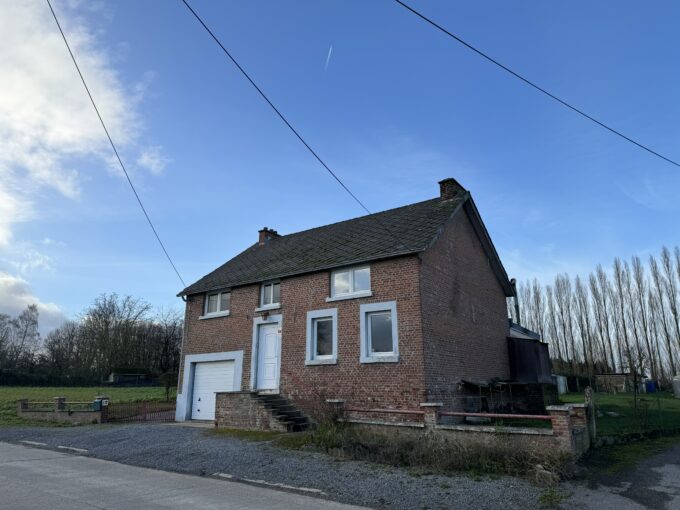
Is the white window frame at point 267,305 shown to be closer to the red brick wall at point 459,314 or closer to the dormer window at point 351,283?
the dormer window at point 351,283

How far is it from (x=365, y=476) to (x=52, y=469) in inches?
249

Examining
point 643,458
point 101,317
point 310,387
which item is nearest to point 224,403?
point 310,387

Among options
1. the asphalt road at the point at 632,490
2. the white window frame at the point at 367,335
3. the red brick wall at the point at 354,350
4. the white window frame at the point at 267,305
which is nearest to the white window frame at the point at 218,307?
the white window frame at the point at 267,305

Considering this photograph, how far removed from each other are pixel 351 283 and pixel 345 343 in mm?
1960

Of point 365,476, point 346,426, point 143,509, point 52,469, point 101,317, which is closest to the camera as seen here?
point 143,509

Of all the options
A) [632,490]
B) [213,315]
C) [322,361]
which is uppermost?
[213,315]

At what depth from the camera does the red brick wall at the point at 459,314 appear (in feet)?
44.8

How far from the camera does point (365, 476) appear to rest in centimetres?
836

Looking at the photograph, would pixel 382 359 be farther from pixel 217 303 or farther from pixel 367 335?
pixel 217 303

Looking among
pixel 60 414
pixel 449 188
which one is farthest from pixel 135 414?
pixel 449 188

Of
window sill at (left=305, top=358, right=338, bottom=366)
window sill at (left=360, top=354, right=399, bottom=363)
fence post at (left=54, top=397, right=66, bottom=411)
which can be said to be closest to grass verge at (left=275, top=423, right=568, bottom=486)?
window sill at (left=360, top=354, right=399, bottom=363)

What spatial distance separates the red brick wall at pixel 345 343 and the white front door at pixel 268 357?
0.42 m

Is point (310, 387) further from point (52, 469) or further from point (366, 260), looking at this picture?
point (52, 469)

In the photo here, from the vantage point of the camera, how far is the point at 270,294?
17.3m
